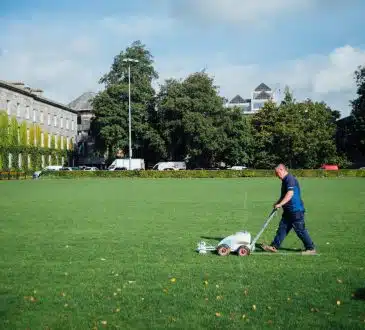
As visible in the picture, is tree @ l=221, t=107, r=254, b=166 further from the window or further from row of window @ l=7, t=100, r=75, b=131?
the window

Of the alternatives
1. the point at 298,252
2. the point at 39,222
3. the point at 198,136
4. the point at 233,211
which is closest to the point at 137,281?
the point at 298,252

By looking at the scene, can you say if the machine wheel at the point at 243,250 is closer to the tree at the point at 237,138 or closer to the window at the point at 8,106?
the window at the point at 8,106

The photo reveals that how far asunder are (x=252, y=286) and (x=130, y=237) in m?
5.21

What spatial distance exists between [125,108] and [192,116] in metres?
10.7

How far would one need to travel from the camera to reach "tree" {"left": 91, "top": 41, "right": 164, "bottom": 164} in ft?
229

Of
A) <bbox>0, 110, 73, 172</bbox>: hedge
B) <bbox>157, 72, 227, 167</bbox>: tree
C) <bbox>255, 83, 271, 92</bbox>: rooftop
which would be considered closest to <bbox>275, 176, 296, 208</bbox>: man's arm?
<bbox>0, 110, 73, 172</bbox>: hedge

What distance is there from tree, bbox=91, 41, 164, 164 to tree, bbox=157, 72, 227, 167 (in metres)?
2.28

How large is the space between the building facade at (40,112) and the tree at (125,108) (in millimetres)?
7357

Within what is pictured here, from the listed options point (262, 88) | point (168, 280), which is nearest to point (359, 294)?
point (168, 280)

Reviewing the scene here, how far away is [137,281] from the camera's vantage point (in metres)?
7.31

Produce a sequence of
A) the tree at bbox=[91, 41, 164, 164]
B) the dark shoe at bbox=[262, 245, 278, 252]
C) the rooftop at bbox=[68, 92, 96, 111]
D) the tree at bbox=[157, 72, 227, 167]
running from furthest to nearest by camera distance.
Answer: the rooftop at bbox=[68, 92, 96, 111]
the tree at bbox=[91, 41, 164, 164]
the tree at bbox=[157, 72, 227, 167]
the dark shoe at bbox=[262, 245, 278, 252]

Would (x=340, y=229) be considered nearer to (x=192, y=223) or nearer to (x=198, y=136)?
(x=192, y=223)

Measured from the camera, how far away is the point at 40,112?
73.1 m

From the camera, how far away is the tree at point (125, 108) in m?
69.7
